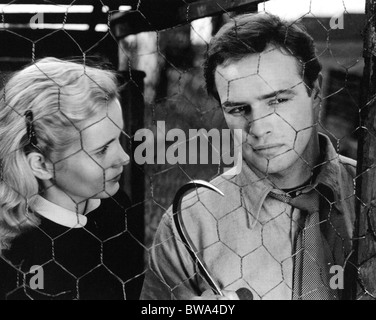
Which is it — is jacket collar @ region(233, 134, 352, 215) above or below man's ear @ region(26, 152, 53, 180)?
below

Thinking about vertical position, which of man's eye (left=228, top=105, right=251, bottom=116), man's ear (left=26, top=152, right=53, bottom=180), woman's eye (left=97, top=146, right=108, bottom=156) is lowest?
man's ear (left=26, top=152, right=53, bottom=180)

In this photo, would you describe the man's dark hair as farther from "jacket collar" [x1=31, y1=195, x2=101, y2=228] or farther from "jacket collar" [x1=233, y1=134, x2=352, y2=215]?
"jacket collar" [x1=31, y1=195, x2=101, y2=228]

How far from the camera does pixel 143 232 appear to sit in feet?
4.05

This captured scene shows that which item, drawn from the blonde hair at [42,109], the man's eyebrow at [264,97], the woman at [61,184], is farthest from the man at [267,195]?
the blonde hair at [42,109]

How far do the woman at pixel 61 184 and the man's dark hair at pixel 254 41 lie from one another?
181 millimetres

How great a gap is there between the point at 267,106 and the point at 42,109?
1.28 ft

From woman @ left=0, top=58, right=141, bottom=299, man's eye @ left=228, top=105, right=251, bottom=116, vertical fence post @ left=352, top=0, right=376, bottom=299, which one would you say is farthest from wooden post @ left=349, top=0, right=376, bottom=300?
woman @ left=0, top=58, right=141, bottom=299

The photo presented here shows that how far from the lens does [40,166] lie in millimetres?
1185

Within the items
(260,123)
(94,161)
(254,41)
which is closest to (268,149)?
(260,123)

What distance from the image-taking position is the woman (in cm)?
118

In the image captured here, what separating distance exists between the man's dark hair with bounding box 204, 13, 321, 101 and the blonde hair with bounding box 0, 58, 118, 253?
204 mm

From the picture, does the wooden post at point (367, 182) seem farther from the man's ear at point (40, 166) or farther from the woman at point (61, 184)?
the man's ear at point (40, 166)

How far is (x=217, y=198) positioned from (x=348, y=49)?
356 millimetres

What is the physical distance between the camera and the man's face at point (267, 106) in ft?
3.92
